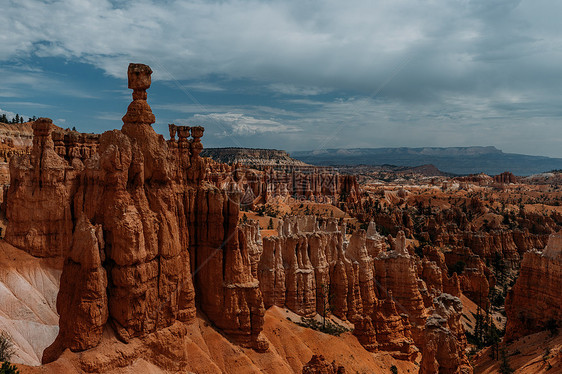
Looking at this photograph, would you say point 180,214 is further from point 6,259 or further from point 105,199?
point 6,259

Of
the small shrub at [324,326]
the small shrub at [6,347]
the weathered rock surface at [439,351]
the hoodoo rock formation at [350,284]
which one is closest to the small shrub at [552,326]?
the hoodoo rock formation at [350,284]

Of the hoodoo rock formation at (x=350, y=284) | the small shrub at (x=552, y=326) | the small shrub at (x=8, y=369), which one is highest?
the small shrub at (x=8, y=369)

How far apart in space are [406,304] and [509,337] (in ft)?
31.8

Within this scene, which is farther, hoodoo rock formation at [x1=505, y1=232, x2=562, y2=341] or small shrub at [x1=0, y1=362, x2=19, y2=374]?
hoodoo rock formation at [x1=505, y1=232, x2=562, y2=341]

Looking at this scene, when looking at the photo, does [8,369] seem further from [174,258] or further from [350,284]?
[350,284]

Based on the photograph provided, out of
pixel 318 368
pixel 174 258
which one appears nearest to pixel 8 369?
pixel 174 258

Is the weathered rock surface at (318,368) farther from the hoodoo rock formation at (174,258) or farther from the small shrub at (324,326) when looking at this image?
the small shrub at (324,326)

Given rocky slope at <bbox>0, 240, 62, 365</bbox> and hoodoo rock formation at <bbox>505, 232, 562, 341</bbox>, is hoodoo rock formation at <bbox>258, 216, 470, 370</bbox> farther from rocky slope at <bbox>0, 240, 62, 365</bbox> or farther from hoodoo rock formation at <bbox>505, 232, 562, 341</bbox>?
rocky slope at <bbox>0, 240, 62, 365</bbox>

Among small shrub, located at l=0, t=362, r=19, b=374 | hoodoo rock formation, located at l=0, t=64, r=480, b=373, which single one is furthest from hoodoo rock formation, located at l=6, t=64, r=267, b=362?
small shrub, located at l=0, t=362, r=19, b=374

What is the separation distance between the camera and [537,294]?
38031mm

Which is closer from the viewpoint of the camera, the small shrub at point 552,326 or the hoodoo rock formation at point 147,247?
the hoodoo rock formation at point 147,247

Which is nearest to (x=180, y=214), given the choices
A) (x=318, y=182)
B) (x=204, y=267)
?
(x=204, y=267)

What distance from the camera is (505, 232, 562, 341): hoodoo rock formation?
36.2m

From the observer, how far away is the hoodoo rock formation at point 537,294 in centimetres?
3622
